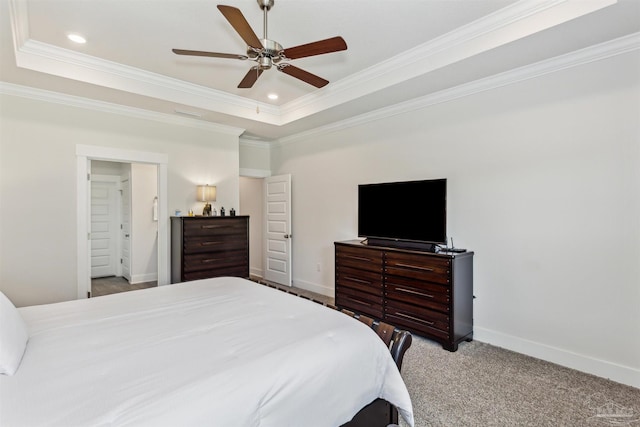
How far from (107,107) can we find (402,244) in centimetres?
415

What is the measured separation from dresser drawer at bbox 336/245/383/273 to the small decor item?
209cm

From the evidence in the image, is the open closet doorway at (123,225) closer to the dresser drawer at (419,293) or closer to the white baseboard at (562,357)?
the dresser drawer at (419,293)

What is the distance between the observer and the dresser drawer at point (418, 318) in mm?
3135

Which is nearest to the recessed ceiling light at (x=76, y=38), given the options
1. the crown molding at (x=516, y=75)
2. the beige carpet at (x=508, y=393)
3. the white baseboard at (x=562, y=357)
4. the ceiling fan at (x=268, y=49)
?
the ceiling fan at (x=268, y=49)

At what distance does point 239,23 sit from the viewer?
1.94 metres

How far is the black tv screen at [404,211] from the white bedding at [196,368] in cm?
190

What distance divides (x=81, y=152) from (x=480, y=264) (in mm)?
4907

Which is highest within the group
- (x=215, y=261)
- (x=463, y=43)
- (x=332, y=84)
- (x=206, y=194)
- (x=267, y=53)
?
(x=332, y=84)

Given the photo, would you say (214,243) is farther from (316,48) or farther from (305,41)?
(316,48)

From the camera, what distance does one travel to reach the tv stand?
3493 mm

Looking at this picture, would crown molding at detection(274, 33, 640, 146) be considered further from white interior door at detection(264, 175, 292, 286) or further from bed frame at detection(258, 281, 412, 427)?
bed frame at detection(258, 281, 412, 427)

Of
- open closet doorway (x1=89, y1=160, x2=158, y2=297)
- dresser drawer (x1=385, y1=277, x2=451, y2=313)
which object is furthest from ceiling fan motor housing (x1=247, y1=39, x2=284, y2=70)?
open closet doorway (x1=89, y1=160, x2=158, y2=297)

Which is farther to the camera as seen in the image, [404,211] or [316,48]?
[404,211]

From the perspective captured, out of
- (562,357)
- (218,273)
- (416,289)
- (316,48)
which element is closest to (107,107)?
(218,273)
